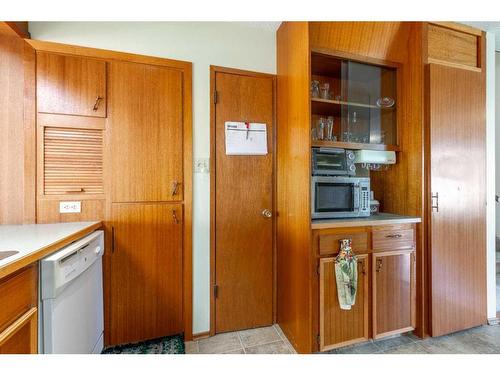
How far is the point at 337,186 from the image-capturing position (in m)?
1.63

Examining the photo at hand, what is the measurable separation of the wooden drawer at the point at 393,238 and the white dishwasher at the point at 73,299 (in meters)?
1.70

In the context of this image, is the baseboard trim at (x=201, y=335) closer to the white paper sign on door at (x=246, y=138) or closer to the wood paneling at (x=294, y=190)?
the wood paneling at (x=294, y=190)

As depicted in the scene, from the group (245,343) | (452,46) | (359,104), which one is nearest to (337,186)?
(359,104)

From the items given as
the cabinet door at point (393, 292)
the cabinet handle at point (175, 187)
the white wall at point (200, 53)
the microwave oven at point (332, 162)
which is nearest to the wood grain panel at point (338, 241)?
the cabinet door at point (393, 292)

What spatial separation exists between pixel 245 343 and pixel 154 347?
2.03 feet

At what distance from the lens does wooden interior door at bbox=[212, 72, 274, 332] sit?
1.72 m

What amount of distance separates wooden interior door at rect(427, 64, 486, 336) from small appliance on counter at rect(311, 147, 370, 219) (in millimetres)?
494

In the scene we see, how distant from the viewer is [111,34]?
5.02 feet

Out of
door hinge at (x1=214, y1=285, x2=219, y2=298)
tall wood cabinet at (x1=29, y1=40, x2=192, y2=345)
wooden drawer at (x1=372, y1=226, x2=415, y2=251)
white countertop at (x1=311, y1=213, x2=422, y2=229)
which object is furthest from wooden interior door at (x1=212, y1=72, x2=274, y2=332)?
wooden drawer at (x1=372, y1=226, x2=415, y2=251)

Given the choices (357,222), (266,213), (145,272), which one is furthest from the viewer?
(266,213)

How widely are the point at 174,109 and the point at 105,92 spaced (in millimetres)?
435

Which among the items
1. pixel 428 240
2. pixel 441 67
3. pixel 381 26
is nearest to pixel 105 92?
pixel 381 26

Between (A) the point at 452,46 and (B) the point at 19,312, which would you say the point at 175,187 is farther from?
(A) the point at 452,46

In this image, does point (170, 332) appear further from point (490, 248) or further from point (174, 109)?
point (490, 248)
